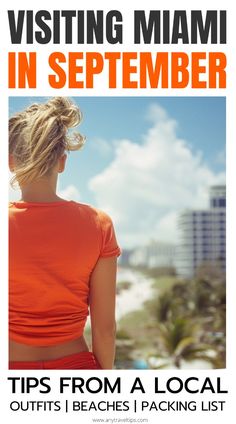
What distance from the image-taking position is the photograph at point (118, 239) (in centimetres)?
214

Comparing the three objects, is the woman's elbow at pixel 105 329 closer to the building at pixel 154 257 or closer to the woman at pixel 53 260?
the woman at pixel 53 260

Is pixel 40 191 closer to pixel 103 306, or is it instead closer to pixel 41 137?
pixel 41 137

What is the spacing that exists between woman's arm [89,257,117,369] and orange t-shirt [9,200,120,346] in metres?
0.02

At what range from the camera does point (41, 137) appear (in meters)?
2.18

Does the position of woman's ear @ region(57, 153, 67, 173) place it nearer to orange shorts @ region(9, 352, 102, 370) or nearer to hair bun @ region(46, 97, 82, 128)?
hair bun @ region(46, 97, 82, 128)

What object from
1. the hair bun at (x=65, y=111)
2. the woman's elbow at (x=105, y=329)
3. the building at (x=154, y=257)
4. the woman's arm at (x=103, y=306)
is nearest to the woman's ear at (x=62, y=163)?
the hair bun at (x=65, y=111)

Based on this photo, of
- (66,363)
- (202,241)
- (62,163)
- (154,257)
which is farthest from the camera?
(154,257)

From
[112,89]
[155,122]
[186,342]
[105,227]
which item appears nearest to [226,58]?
[112,89]

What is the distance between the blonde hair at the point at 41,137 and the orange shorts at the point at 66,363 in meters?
0.64

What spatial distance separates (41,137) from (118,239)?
0.54 m

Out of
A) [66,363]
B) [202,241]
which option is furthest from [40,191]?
[202,241]

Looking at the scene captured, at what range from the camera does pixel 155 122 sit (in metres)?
54.5

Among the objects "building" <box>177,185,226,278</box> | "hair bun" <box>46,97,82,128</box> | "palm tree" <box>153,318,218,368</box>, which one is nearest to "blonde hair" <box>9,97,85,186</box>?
"hair bun" <box>46,97,82,128</box>

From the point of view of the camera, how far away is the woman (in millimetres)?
2123
